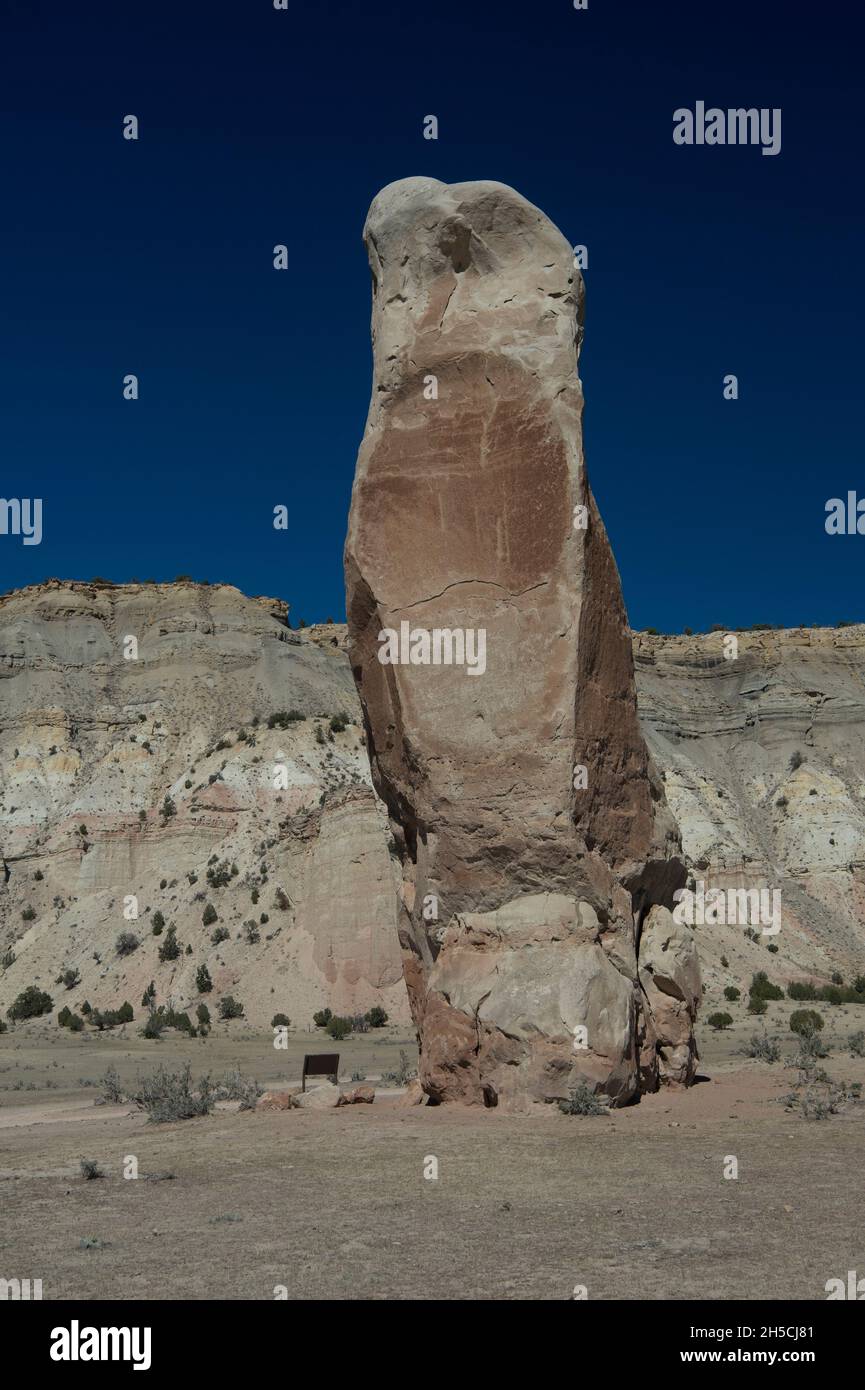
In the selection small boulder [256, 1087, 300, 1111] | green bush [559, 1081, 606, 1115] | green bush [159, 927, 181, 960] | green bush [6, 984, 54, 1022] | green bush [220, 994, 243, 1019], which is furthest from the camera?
green bush [159, 927, 181, 960]

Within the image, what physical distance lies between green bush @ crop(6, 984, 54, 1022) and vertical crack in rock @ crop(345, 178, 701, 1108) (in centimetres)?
2853

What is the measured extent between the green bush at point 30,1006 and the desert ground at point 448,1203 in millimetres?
26934

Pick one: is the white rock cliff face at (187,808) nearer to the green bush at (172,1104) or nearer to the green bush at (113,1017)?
the green bush at (113,1017)

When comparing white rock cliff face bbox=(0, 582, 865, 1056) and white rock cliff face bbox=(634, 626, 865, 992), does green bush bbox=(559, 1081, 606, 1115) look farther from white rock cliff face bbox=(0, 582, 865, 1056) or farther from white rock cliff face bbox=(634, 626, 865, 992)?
white rock cliff face bbox=(634, 626, 865, 992)

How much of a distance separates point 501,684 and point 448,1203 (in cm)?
648

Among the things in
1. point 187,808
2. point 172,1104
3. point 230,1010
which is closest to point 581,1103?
point 172,1104

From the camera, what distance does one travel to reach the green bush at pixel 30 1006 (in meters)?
39.3

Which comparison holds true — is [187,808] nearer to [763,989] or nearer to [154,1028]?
[154,1028]

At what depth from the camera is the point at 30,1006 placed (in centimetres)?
3938

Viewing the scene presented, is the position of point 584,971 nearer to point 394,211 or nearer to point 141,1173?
point 141,1173

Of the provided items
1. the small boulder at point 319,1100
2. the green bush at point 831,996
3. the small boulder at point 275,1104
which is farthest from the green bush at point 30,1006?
the small boulder at point 319,1100

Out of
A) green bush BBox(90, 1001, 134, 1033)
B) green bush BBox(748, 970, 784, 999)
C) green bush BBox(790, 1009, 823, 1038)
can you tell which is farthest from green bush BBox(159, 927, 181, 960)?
green bush BBox(790, 1009, 823, 1038)

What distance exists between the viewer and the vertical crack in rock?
1258 cm
